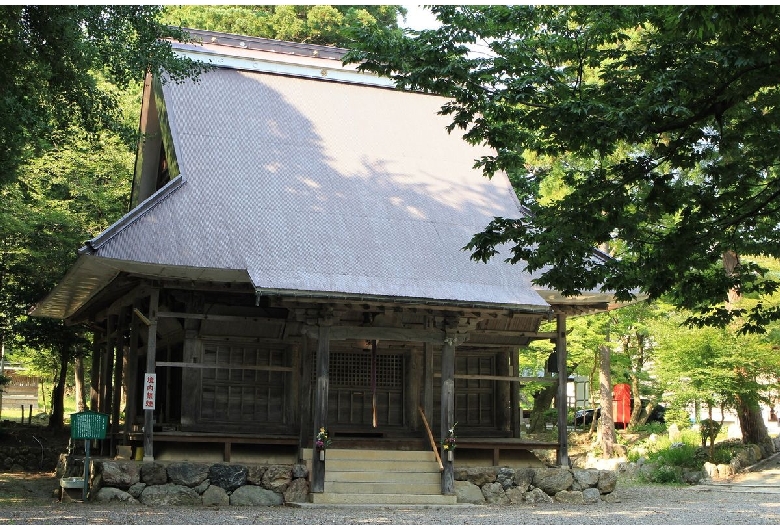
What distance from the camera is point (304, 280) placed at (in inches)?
603

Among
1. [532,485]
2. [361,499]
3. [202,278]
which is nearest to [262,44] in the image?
[202,278]

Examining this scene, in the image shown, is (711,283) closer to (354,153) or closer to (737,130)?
(737,130)

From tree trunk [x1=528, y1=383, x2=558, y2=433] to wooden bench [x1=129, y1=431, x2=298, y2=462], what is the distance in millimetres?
19133

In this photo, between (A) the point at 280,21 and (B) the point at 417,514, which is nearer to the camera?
(B) the point at 417,514

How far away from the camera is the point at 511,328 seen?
19.9m

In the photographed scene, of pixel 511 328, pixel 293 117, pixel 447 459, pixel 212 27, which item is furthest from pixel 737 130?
pixel 212 27

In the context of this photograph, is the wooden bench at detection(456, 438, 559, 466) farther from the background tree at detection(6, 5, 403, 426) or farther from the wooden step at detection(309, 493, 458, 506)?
the background tree at detection(6, 5, 403, 426)

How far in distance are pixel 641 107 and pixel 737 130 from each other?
176 cm

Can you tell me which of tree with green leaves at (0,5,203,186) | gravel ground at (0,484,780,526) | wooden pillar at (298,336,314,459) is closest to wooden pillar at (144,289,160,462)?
gravel ground at (0,484,780,526)

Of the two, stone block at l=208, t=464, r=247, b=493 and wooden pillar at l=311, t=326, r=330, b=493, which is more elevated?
wooden pillar at l=311, t=326, r=330, b=493

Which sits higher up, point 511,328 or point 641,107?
point 641,107

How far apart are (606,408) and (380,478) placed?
13.4 meters

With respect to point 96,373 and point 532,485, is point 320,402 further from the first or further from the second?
point 96,373

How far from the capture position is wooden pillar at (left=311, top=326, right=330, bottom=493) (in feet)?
50.6
